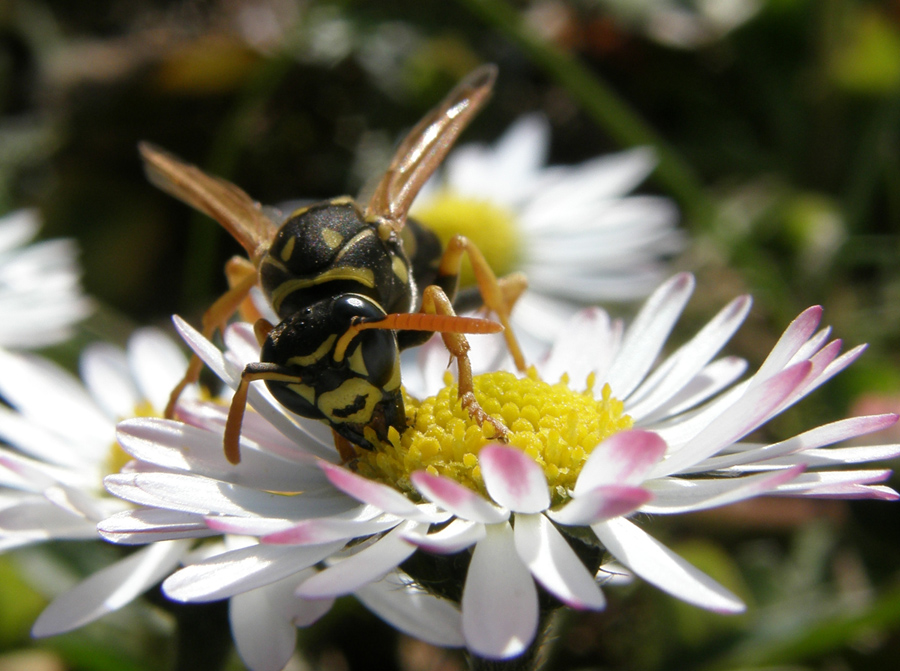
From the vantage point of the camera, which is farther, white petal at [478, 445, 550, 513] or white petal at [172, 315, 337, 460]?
white petal at [172, 315, 337, 460]

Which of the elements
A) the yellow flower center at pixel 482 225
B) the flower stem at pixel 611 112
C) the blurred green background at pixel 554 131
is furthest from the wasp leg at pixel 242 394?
the flower stem at pixel 611 112

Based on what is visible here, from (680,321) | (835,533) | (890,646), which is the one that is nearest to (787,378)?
(890,646)

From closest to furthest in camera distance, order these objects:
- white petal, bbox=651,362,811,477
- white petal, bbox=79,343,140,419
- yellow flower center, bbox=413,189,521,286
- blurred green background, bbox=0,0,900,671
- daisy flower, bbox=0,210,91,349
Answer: white petal, bbox=651,362,811,477
white petal, bbox=79,343,140,419
daisy flower, bbox=0,210,91,349
blurred green background, bbox=0,0,900,671
yellow flower center, bbox=413,189,521,286

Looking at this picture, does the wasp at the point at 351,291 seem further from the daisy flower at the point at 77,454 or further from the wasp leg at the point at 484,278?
the daisy flower at the point at 77,454

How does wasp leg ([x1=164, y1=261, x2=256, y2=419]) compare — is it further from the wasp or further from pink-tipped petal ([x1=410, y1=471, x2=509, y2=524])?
pink-tipped petal ([x1=410, y1=471, x2=509, y2=524])

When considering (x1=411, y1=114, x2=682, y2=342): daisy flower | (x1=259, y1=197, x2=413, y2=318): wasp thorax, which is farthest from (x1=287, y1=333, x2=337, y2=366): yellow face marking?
(x1=411, y1=114, x2=682, y2=342): daisy flower

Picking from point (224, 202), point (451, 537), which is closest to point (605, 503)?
point (451, 537)

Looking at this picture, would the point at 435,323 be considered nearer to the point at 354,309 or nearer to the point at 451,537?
the point at 354,309
